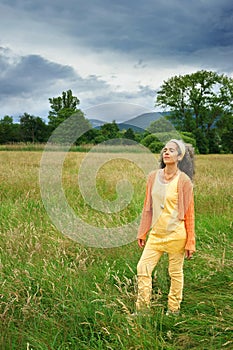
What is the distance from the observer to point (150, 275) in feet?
10.2

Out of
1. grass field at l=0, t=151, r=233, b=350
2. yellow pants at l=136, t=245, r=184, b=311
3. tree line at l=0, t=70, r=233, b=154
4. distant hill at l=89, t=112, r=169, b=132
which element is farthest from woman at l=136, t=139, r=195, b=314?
tree line at l=0, t=70, r=233, b=154

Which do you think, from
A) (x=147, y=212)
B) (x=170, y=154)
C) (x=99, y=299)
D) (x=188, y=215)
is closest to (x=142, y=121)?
(x=170, y=154)

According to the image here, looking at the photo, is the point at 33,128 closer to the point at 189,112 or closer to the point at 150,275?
the point at 189,112

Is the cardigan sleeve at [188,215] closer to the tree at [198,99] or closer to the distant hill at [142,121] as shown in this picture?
the distant hill at [142,121]

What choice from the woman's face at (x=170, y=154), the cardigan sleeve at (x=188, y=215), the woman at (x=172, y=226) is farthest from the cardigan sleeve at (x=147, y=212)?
the cardigan sleeve at (x=188, y=215)

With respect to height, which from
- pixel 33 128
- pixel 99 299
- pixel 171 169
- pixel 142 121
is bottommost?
pixel 99 299

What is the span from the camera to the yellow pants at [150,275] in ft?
10.1

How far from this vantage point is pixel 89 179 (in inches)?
313

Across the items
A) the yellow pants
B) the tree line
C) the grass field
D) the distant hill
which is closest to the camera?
the grass field

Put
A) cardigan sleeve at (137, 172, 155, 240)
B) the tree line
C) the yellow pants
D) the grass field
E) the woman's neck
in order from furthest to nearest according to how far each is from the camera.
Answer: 1. the tree line
2. cardigan sleeve at (137, 172, 155, 240)
3. the woman's neck
4. the yellow pants
5. the grass field

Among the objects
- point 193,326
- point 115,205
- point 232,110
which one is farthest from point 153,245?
point 232,110

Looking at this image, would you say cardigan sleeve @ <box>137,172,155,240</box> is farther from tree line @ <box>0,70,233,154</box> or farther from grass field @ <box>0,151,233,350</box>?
tree line @ <box>0,70,233,154</box>

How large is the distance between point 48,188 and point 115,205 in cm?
180

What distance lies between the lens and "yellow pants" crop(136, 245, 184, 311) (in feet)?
10.1
